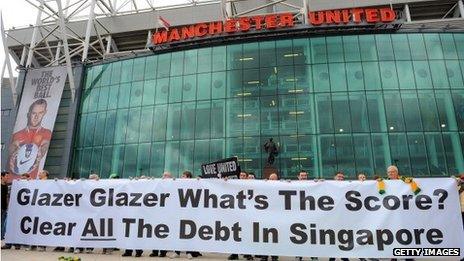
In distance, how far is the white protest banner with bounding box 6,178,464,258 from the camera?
6949 millimetres

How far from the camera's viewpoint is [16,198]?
29.5ft

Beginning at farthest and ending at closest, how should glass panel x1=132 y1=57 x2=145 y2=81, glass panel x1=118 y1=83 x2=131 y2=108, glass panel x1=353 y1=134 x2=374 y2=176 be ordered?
glass panel x1=132 y1=57 x2=145 y2=81 → glass panel x1=118 y1=83 x2=131 y2=108 → glass panel x1=353 y1=134 x2=374 y2=176

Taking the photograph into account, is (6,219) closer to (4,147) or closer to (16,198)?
(16,198)

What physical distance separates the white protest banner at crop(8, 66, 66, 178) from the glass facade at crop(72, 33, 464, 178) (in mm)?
4429

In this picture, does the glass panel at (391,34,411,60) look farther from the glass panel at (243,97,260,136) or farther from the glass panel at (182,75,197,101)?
the glass panel at (182,75,197,101)

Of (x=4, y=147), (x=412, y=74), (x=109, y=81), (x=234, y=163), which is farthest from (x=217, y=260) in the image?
(x=4, y=147)

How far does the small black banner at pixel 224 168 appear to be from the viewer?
420 inches

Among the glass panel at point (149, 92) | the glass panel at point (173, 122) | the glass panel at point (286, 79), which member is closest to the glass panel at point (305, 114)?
the glass panel at point (286, 79)

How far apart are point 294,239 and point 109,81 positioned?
27841 millimetres

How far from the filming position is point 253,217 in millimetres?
7418

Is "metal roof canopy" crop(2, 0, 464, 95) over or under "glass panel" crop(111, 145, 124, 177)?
over

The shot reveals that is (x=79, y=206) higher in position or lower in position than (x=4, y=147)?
lower

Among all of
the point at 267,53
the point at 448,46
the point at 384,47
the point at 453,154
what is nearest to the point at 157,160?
the point at 267,53

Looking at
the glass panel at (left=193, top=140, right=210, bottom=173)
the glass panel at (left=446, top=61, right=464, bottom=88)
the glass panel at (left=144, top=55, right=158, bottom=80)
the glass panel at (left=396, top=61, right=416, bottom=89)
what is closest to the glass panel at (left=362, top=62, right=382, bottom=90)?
the glass panel at (left=396, top=61, right=416, bottom=89)
